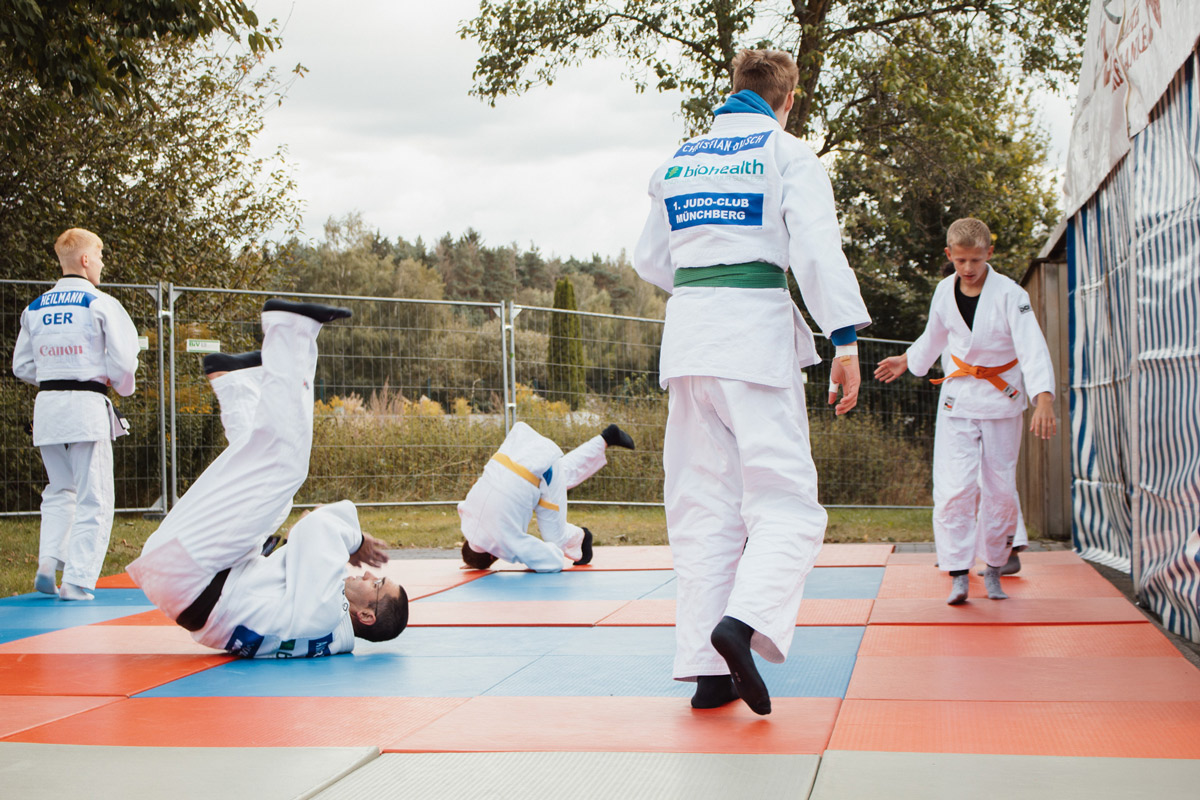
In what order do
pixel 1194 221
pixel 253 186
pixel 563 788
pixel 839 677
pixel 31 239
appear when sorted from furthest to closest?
1. pixel 253 186
2. pixel 31 239
3. pixel 1194 221
4. pixel 839 677
5. pixel 563 788

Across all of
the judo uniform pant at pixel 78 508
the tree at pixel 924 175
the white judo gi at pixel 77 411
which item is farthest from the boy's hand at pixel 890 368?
the tree at pixel 924 175

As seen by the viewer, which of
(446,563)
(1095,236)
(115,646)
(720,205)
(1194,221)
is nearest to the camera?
(720,205)

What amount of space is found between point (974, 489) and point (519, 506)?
9.04ft

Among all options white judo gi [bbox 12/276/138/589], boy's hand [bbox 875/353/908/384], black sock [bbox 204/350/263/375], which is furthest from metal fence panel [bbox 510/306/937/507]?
black sock [bbox 204/350/263/375]

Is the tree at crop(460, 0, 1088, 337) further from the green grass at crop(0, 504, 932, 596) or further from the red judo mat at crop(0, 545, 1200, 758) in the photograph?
the red judo mat at crop(0, 545, 1200, 758)

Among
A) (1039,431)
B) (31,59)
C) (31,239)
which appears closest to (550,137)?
(31,239)

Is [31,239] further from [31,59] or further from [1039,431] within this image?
[1039,431]

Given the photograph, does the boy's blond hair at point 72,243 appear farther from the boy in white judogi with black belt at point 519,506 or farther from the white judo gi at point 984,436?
the white judo gi at point 984,436

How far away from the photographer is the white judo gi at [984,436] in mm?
5121

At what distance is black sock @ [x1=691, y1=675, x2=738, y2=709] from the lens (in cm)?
315

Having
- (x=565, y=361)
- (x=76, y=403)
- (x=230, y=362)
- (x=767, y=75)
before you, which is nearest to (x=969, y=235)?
(x=767, y=75)

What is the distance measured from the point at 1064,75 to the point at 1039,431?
522 inches

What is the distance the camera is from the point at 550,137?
53.7 m

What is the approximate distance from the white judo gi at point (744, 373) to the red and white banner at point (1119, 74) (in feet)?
6.09
